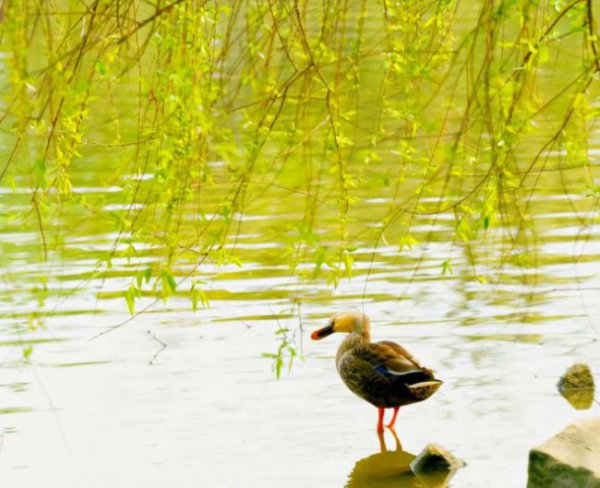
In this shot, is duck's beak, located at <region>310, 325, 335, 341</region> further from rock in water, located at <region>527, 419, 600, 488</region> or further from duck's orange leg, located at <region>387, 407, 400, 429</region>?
rock in water, located at <region>527, 419, 600, 488</region>

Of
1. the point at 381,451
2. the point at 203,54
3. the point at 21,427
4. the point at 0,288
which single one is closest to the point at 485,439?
the point at 381,451

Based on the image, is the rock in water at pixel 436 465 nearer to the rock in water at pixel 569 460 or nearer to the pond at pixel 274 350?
the pond at pixel 274 350

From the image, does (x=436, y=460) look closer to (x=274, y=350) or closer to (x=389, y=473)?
(x=389, y=473)

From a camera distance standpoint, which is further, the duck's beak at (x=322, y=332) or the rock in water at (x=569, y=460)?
the duck's beak at (x=322, y=332)

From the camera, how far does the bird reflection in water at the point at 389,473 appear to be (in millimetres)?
6234

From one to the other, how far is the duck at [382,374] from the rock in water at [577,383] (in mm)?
765

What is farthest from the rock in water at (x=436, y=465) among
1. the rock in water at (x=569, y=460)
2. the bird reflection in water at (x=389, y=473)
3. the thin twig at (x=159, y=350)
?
the thin twig at (x=159, y=350)

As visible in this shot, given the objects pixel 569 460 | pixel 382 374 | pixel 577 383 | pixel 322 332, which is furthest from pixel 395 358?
pixel 569 460

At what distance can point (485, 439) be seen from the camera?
668 cm

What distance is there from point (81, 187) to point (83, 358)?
5540mm

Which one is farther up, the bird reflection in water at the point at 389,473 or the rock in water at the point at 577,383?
the rock in water at the point at 577,383

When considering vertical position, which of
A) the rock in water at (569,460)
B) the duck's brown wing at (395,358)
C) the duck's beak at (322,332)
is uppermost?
the duck's beak at (322,332)

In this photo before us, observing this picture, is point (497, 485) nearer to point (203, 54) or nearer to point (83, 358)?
point (203, 54)

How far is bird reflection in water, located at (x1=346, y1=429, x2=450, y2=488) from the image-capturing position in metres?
6.23
